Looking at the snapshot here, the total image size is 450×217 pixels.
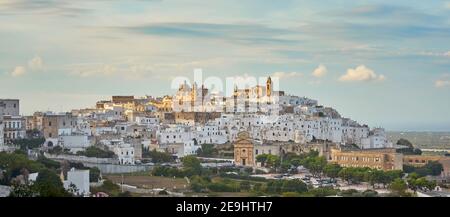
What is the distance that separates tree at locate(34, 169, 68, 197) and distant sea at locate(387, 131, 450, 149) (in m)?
2.16

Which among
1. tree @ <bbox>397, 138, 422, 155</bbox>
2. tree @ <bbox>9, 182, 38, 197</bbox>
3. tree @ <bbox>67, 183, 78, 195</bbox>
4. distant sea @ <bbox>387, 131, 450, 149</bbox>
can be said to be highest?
distant sea @ <bbox>387, 131, 450, 149</bbox>

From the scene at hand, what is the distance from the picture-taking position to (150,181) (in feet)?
21.3

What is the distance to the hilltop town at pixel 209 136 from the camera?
6.96 meters

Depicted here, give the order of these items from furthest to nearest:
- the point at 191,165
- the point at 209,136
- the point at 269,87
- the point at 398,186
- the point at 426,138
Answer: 1. the point at 209,136
2. the point at 191,165
3. the point at 269,87
4. the point at 398,186
5. the point at 426,138

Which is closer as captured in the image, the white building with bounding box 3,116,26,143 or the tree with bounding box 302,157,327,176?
the white building with bounding box 3,116,26,143

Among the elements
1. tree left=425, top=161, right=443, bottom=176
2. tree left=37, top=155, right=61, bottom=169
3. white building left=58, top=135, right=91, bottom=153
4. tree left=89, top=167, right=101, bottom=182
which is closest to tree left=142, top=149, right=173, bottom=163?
white building left=58, top=135, right=91, bottom=153

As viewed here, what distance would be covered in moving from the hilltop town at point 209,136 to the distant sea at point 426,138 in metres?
0.20

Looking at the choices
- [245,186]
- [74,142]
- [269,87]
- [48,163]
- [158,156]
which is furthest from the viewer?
[158,156]

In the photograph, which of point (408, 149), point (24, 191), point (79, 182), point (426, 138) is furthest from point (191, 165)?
point (24, 191)

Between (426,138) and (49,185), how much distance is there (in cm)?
247

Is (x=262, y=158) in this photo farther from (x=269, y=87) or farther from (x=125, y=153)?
(x=269, y=87)

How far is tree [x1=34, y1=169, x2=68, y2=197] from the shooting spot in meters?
4.13

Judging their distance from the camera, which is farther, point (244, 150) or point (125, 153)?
point (244, 150)

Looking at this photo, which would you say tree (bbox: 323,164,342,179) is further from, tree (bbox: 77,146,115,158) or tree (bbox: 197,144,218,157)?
tree (bbox: 77,146,115,158)
